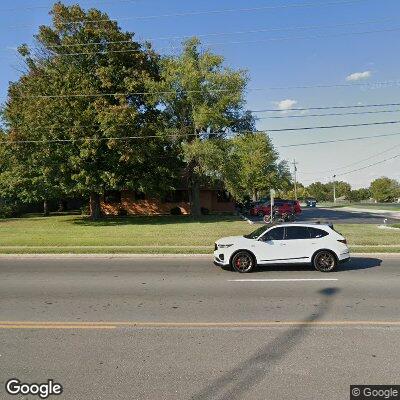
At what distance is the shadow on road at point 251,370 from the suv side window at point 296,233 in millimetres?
5219

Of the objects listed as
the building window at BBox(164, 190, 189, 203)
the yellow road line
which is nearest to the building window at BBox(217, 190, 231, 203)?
the building window at BBox(164, 190, 189, 203)

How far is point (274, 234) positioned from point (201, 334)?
19.5ft

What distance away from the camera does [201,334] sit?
566 cm

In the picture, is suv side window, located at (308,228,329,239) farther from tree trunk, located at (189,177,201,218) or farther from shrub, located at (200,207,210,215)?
shrub, located at (200,207,210,215)

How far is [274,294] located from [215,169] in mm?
24199

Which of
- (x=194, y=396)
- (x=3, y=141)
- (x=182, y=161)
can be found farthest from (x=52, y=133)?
(x=194, y=396)

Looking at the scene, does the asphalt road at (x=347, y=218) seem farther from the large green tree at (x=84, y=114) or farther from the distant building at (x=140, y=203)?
the large green tree at (x=84, y=114)

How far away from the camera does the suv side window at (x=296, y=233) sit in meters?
11.1

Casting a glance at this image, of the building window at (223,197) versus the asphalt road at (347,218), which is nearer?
the asphalt road at (347,218)

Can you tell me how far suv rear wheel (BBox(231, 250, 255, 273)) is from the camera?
1089 cm

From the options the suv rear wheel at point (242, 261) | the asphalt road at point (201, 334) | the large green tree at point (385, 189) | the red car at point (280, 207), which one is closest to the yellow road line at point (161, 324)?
the asphalt road at point (201, 334)

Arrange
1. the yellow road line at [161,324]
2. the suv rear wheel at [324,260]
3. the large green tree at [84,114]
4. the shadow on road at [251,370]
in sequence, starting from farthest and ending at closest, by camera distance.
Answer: the large green tree at [84,114] < the suv rear wheel at [324,260] < the yellow road line at [161,324] < the shadow on road at [251,370]

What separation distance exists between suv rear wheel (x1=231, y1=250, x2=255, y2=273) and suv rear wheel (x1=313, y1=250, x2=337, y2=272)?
1780 mm

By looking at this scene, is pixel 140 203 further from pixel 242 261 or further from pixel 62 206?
pixel 242 261
